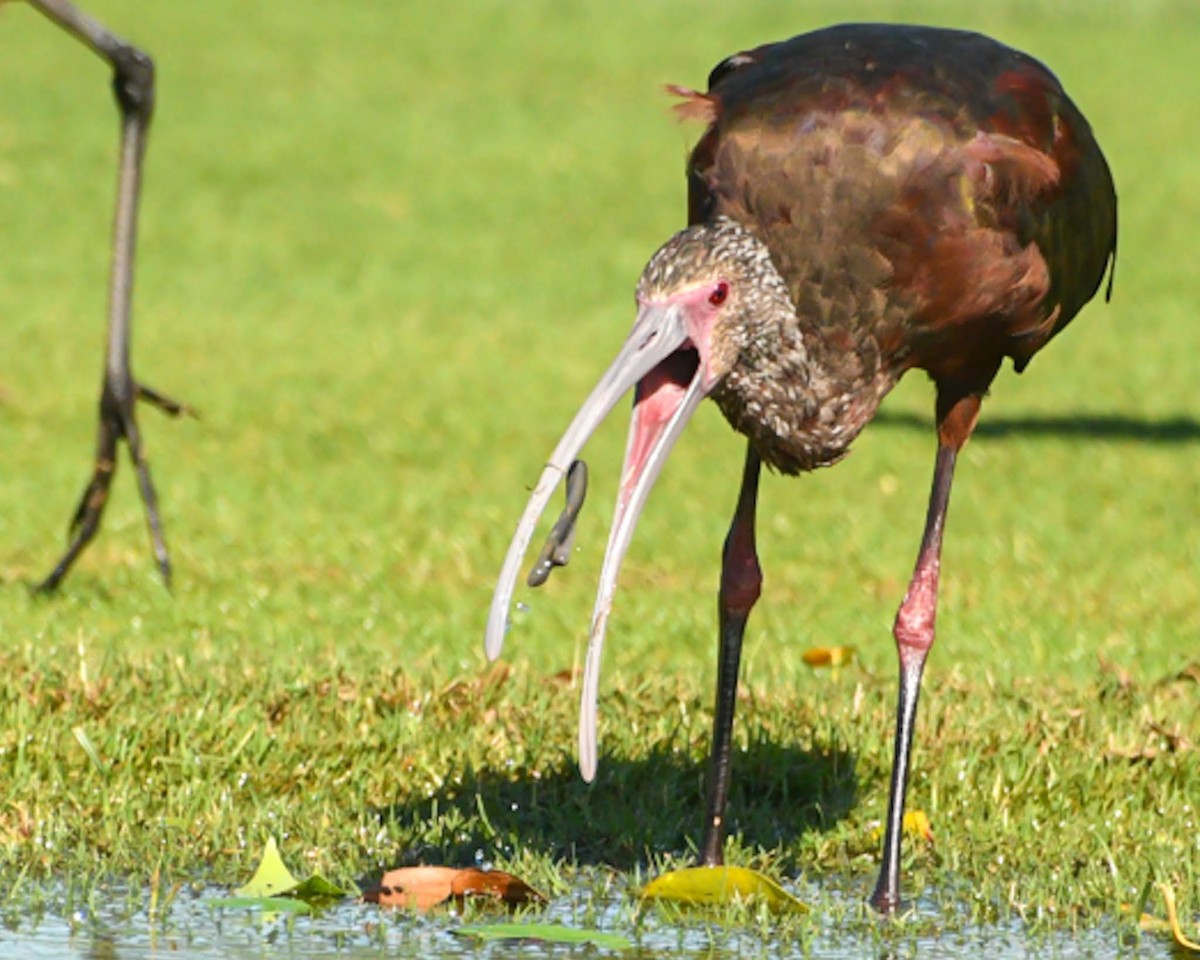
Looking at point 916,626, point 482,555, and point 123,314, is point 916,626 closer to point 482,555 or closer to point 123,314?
point 123,314

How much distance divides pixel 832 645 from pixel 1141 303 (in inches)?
392

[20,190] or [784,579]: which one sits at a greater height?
[20,190]

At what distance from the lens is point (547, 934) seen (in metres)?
4.74

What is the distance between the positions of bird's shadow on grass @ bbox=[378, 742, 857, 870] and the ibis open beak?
3.49 ft

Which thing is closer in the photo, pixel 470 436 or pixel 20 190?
pixel 470 436

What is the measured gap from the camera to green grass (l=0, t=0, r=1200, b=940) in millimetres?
5719

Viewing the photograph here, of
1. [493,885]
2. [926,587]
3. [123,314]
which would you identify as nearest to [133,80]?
[123,314]

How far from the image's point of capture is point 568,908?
5125 mm

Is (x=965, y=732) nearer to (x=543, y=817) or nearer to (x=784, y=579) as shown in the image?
(x=543, y=817)

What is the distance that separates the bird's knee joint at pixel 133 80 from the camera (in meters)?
7.19

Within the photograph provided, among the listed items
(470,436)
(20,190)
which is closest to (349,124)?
(20,190)

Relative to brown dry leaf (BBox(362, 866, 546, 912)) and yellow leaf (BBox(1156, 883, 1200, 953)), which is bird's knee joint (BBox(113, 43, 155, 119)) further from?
yellow leaf (BBox(1156, 883, 1200, 953))

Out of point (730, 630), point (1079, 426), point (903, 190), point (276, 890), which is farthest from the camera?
point (1079, 426)

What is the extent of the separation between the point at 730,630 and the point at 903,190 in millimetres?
1178
